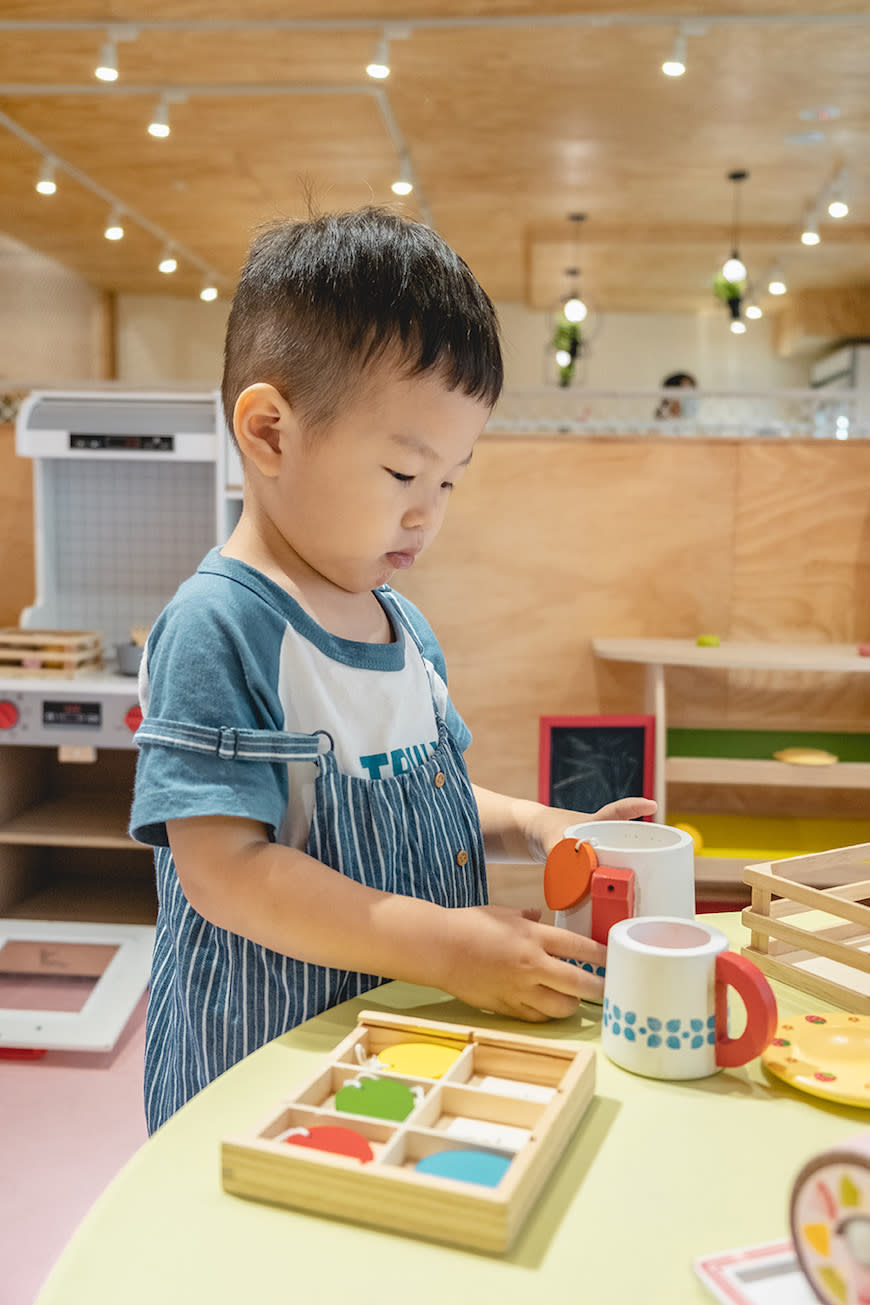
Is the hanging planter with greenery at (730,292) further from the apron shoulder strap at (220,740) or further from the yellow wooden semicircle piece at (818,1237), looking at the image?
the yellow wooden semicircle piece at (818,1237)

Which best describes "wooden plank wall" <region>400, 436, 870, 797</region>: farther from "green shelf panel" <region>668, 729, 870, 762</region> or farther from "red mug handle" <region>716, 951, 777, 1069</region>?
"red mug handle" <region>716, 951, 777, 1069</region>

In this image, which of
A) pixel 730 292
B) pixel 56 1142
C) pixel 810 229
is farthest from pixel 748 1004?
pixel 730 292

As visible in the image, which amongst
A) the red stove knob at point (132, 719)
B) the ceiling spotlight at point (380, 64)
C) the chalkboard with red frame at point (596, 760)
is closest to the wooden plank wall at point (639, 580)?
the chalkboard with red frame at point (596, 760)

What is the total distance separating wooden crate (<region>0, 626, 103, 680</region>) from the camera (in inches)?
89.7

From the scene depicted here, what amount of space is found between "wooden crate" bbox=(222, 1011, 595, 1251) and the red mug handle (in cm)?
8

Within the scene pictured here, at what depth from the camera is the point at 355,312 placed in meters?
0.69

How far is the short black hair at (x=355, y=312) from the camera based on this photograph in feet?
2.27

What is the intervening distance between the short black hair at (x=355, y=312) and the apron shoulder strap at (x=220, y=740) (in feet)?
0.68

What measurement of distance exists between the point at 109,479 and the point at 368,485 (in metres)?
2.01

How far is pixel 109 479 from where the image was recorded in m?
2.55

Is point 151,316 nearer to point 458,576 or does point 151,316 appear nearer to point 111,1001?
point 458,576

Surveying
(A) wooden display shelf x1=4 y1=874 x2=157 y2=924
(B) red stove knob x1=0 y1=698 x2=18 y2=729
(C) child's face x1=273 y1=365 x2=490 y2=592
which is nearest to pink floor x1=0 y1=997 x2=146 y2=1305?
(A) wooden display shelf x1=4 y1=874 x2=157 y2=924

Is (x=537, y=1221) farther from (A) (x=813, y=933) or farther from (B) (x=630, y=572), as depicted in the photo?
(B) (x=630, y=572)

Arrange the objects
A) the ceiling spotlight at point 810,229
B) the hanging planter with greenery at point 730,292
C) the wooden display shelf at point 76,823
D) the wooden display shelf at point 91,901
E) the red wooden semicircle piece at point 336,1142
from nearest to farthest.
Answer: the red wooden semicircle piece at point 336,1142, the wooden display shelf at point 76,823, the wooden display shelf at point 91,901, the ceiling spotlight at point 810,229, the hanging planter with greenery at point 730,292
